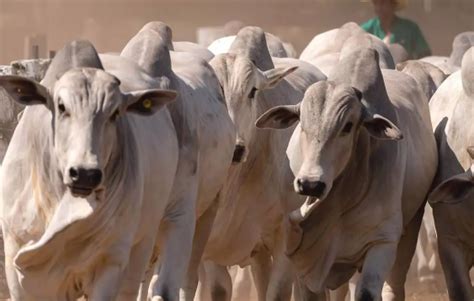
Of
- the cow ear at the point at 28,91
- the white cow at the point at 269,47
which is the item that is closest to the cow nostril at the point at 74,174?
the cow ear at the point at 28,91

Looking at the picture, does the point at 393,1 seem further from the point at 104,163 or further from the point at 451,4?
the point at 104,163

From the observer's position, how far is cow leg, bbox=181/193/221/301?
1257cm

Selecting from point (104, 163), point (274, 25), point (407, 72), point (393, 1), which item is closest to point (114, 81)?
point (104, 163)

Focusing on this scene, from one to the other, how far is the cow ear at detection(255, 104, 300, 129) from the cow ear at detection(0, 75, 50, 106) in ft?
5.79

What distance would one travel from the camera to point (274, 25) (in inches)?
999

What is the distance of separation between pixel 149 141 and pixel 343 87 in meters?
1.10

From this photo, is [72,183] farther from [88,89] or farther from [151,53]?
[151,53]

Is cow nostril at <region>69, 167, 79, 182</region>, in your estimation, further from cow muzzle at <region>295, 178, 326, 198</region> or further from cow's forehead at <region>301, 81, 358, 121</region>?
cow's forehead at <region>301, 81, 358, 121</region>

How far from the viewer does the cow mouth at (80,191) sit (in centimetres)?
998

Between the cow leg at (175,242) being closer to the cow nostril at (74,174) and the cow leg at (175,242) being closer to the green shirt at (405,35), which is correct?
the cow nostril at (74,174)

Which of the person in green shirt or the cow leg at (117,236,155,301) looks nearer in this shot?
the cow leg at (117,236,155,301)

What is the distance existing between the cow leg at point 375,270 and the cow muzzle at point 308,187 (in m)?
0.84

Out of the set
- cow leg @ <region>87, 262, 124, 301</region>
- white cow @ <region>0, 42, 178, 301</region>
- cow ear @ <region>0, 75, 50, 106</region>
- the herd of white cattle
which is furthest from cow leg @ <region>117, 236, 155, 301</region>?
cow ear @ <region>0, 75, 50, 106</region>

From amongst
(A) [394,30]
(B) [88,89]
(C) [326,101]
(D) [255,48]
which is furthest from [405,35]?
(B) [88,89]
